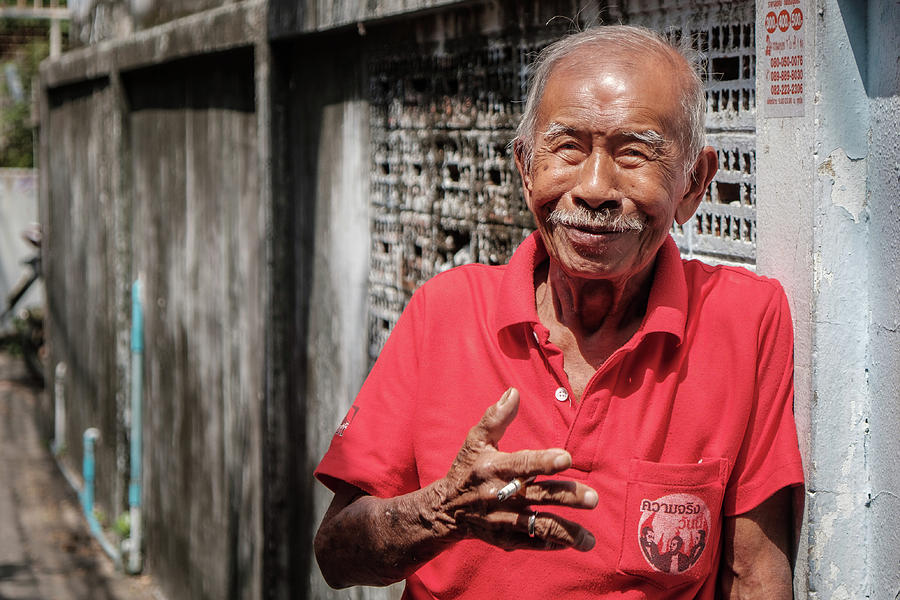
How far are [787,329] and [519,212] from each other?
956 mm

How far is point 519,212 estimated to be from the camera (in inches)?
104

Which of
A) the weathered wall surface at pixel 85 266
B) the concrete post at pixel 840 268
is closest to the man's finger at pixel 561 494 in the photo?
the concrete post at pixel 840 268

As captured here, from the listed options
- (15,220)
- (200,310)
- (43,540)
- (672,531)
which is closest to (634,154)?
(672,531)

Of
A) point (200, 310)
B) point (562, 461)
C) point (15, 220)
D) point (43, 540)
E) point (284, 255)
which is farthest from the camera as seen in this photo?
point (15, 220)

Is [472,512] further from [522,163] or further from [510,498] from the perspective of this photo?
[522,163]

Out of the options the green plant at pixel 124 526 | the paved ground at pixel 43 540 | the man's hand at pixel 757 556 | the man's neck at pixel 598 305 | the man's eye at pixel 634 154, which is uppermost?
the man's eye at pixel 634 154

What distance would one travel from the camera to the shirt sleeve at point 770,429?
175 cm

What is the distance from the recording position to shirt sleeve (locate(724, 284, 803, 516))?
5.73 feet

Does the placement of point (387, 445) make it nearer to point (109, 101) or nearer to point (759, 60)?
point (759, 60)

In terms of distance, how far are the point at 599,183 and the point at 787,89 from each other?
0.36 meters

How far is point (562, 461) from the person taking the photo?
1444 mm

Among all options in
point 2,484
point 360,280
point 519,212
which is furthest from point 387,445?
point 2,484

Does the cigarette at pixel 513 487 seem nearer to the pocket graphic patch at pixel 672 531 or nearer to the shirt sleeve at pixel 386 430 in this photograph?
the pocket graphic patch at pixel 672 531

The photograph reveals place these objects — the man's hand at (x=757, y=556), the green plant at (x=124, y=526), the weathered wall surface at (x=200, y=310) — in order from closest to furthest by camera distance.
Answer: the man's hand at (x=757, y=556)
the weathered wall surface at (x=200, y=310)
the green plant at (x=124, y=526)
